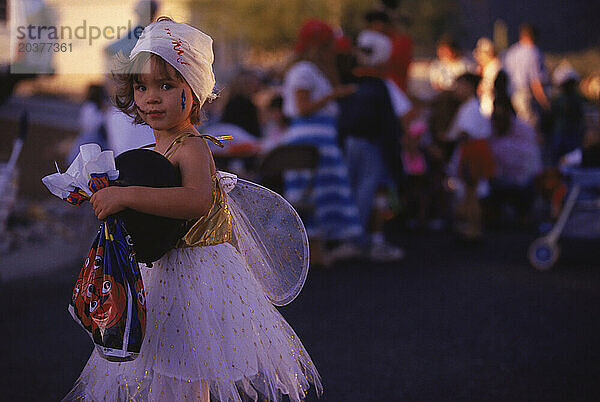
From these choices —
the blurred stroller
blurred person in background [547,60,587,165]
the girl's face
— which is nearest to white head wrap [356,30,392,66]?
the blurred stroller

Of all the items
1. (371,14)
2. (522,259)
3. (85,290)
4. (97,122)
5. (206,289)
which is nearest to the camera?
(85,290)

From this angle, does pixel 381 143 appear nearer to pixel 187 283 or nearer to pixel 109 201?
pixel 187 283

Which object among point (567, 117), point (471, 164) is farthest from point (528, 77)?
point (471, 164)

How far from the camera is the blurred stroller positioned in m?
7.04

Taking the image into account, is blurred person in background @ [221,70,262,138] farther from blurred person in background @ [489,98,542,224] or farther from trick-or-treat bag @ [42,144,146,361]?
trick-or-treat bag @ [42,144,146,361]

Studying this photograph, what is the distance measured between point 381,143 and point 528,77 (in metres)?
A: 7.13

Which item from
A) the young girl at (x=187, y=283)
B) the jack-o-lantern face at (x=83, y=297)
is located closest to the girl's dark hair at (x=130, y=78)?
the young girl at (x=187, y=283)

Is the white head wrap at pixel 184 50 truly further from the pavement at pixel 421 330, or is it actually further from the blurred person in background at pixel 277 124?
the blurred person in background at pixel 277 124

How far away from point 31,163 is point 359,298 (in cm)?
728

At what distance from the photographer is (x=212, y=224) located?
286 cm

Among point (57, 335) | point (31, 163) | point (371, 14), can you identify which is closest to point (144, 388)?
point (57, 335)

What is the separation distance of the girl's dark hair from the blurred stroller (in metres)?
4.89

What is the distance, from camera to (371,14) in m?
8.57

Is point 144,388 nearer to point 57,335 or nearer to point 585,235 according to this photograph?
point 57,335
